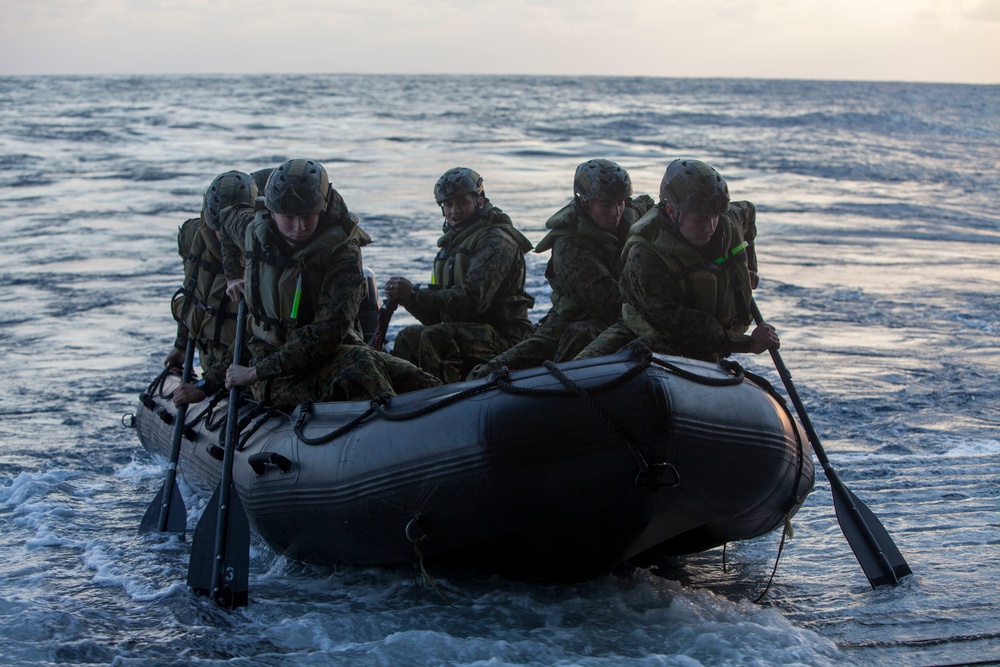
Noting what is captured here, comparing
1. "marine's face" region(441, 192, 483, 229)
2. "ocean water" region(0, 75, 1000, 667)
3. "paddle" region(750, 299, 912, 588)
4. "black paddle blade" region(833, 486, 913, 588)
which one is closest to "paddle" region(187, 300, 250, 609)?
"ocean water" region(0, 75, 1000, 667)

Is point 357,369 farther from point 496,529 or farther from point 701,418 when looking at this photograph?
point 701,418

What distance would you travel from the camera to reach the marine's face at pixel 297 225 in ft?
16.3

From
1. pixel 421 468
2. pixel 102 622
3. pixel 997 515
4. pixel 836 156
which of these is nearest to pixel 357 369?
pixel 421 468

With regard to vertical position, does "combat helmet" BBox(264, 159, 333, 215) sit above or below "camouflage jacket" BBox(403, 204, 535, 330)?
above

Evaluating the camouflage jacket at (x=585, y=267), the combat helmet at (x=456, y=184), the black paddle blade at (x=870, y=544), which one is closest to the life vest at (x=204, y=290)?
the combat helmet at (x=456, y=184)

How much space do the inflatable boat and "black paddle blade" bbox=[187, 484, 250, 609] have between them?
7.8 inches

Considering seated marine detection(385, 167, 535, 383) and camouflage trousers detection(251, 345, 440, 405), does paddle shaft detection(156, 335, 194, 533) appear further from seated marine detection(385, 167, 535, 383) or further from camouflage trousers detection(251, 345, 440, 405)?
seated marine detection(385, 167, 535, 383)

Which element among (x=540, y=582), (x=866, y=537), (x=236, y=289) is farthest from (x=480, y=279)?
(x=866, y=537)

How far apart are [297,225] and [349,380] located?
74cm

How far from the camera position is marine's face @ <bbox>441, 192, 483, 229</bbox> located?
613cm

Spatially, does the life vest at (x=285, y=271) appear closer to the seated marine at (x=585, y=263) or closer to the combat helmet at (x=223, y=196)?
the combat helmet at (x=223, y=196)

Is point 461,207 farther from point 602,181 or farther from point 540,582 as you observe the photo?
point 540,582

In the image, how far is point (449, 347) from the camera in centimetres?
600

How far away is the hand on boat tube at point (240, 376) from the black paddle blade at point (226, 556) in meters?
0.48
